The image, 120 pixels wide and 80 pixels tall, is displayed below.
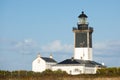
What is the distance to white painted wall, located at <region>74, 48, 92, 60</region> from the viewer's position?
77875mm

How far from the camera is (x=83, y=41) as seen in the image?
79125 millimetres

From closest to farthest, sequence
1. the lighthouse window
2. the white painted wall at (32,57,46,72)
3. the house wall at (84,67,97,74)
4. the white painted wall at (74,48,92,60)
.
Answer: the house wall at (84,67,97,74) < the white painted wall at (74,48,92,60) < the white painted wall at (32,57,46,72) < the lighthouse window

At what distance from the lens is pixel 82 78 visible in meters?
45.9

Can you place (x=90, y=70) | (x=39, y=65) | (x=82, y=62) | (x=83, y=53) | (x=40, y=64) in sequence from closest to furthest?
(x=82, y=62)
(x=90, y=70)
(x=83, y=53)
(x=39, y=65)
(x=40, y=64)

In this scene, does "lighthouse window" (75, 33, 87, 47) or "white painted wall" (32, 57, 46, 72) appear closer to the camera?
"white painted wall" (32, 57, 46, 72)

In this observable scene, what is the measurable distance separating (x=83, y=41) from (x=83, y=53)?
2.28 meters

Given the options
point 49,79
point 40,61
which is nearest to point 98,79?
point 49,79

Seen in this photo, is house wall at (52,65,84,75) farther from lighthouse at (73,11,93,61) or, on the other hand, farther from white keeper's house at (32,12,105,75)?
lighthouse at (73,11,93,61)

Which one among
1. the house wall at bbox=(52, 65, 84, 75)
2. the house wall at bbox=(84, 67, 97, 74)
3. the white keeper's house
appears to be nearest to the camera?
the house wall at bbox=(52, 65, 84, 75)

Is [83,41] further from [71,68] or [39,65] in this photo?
[39,65]

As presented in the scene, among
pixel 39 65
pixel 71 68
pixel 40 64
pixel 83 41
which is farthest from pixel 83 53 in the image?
pixel 39 65

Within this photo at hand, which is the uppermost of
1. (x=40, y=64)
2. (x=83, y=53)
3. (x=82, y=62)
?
(x=83, y=53)

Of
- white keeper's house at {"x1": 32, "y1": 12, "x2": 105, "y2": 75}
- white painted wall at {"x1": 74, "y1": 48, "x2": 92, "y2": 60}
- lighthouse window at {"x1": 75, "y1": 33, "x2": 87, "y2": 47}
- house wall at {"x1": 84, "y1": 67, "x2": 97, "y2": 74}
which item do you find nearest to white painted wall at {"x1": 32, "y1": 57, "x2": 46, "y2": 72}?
white keeper's house at {"x1": 32, "y1": 12, "x2": 105, "y2": 75}

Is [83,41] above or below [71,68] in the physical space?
above
